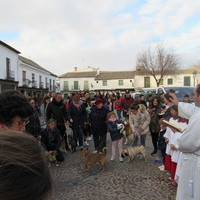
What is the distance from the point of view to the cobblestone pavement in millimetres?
3854

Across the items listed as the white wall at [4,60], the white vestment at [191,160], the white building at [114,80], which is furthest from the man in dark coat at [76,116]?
the white building at [114,80]

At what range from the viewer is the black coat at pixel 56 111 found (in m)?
6.55

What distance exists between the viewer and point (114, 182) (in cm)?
442

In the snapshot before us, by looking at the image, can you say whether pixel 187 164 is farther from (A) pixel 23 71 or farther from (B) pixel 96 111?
(A) pixel 23 71

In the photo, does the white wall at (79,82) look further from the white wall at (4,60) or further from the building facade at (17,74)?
the white wall at (4,60)

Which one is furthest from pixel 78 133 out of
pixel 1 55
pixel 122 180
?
pixel 1 55

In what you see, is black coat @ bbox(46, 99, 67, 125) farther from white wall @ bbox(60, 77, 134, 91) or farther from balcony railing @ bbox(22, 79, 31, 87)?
white wall @ bbox(60, 77, 134, 91)

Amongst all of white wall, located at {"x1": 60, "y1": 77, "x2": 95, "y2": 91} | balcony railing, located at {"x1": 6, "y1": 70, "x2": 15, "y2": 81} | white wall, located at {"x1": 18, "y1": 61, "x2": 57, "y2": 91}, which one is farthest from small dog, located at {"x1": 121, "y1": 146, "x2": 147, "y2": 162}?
white wall, located at {"x1": 60, "y1": 77, "x2": 95, "y2": 91}

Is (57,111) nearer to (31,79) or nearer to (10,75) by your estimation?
(10,75)

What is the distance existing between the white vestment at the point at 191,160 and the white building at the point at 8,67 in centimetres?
2408

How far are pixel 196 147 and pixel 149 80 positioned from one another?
1674 inches

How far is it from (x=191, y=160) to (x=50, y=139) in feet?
13.6

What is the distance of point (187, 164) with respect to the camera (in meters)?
2.40

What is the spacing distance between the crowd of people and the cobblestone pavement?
1.05 ft
